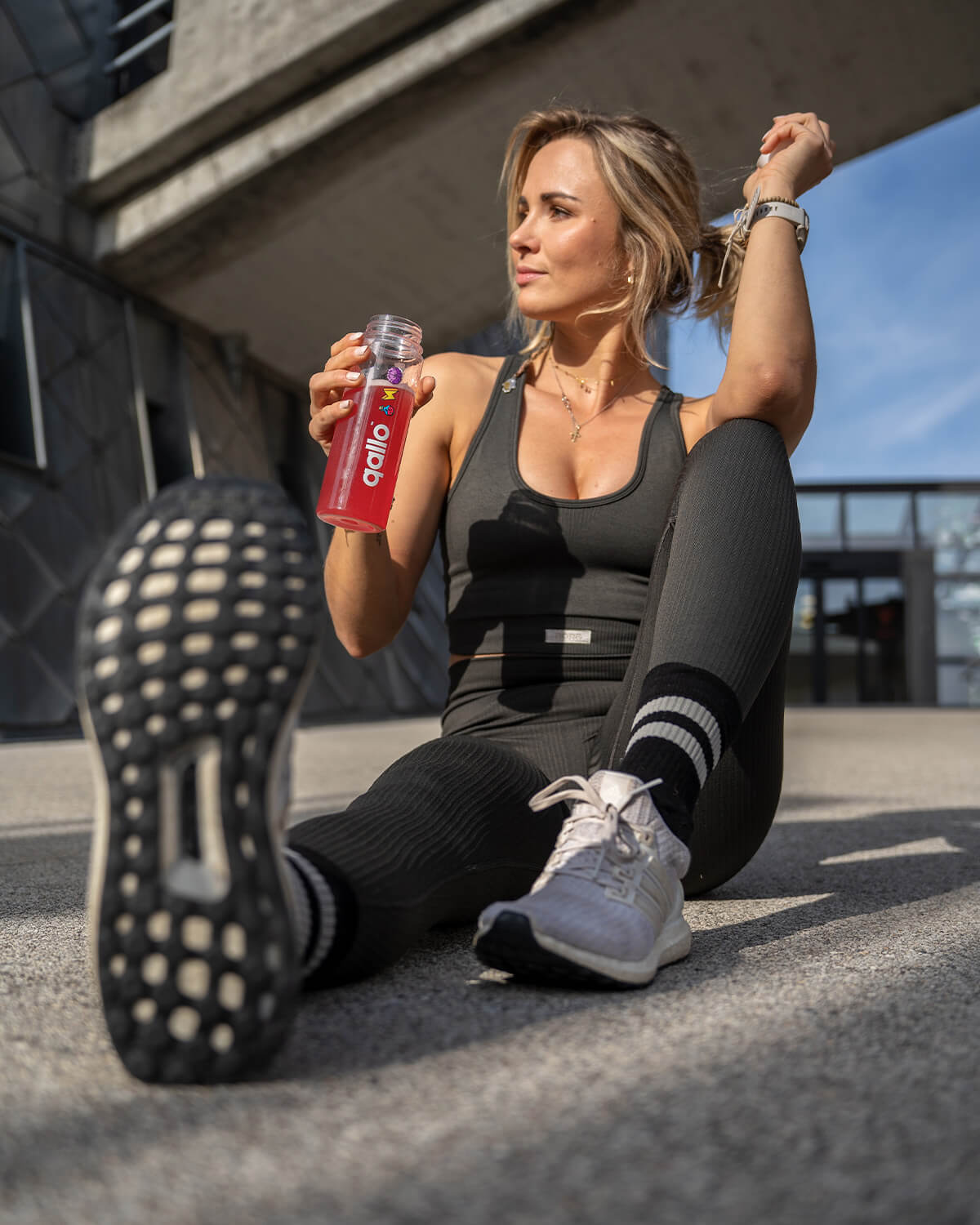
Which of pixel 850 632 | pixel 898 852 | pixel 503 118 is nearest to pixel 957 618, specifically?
pixel 850 632

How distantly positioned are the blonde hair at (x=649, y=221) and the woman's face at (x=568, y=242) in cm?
2

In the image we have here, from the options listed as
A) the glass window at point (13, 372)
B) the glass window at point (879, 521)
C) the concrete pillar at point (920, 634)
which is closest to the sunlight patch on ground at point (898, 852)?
the glass window at point (13, 372)

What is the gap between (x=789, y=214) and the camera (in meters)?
1.21

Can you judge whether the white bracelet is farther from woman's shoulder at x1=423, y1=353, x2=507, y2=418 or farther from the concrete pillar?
the concrete pillar

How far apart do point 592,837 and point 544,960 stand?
0.33 feet

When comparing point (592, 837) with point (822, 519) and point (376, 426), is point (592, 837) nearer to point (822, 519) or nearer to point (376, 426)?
point (376, 426)

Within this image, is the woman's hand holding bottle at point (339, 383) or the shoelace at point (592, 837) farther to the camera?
the woman's hand holding bottle at point (339, 383)

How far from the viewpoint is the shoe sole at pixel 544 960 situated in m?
0.74

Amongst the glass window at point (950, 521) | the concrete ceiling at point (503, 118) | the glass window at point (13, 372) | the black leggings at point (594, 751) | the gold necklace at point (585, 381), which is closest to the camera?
the black leggings at point (594, 751)

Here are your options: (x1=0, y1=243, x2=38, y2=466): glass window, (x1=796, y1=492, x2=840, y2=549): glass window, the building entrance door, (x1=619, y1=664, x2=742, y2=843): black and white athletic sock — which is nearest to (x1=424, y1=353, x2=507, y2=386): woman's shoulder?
(x1=619, y1=664, x2=742, y2=843): black and white athletic sock

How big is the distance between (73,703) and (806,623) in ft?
31.2

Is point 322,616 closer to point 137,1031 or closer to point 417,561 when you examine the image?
point 137,1031

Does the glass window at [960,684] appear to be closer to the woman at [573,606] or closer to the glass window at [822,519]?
the glass window at [822,519]

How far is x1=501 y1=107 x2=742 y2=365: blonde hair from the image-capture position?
148cm
